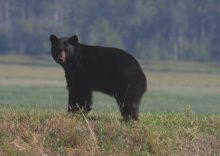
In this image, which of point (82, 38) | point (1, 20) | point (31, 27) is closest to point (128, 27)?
point (82, 38)

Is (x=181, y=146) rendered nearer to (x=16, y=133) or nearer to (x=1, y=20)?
(x=16, y=133)

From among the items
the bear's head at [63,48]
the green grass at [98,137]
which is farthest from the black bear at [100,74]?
the green grass at [98,137]

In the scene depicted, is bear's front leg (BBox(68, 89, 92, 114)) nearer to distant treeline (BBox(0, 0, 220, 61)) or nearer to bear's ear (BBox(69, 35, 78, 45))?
bear's ear (BBox(69, 35, 78, 45))

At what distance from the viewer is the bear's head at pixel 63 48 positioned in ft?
24.8

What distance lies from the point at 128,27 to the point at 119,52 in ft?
371

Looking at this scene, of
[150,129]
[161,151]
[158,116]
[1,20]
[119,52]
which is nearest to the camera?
[161,151]

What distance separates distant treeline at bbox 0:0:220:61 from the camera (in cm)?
10719

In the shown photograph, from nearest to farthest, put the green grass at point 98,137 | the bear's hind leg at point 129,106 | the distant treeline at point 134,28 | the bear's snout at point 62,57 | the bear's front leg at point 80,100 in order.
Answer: the green grass at point 98,137
the bear's hind leg at point 129,106
the bear's snout at point 62,57
the bear's front leg at point 80,100
the distant treeline at point 134,28

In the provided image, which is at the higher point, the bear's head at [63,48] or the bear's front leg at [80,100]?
the bear's head at [63,48]

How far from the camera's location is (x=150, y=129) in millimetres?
7102

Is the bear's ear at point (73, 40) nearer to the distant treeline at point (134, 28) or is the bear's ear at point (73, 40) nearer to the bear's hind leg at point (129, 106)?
the bear's hind leg at point (129, 106)

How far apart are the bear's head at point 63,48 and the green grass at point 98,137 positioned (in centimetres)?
87

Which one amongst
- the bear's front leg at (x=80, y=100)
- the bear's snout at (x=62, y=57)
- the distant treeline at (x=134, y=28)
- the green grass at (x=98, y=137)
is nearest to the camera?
the green grass at (x=98, y=137)

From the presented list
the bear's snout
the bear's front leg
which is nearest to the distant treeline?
the bear's front leg
